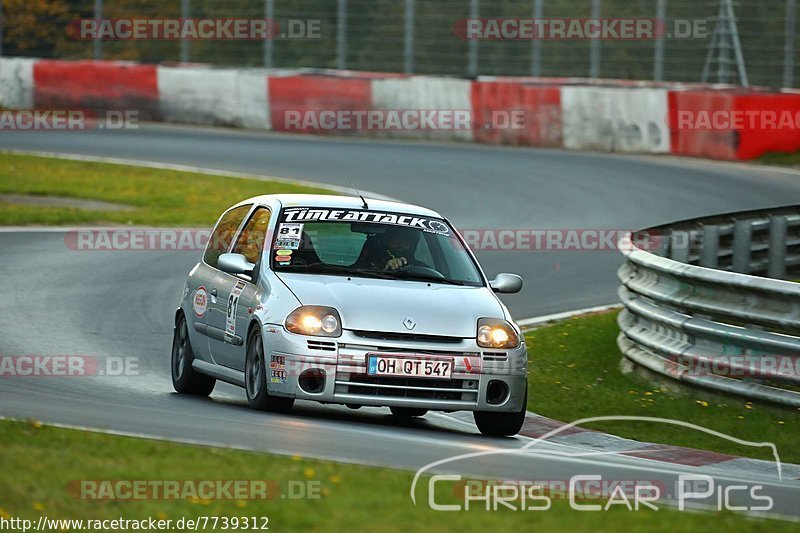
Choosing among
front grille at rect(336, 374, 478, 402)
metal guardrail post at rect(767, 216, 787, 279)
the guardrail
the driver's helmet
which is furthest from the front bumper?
metal guardrail post at rect(767, 216, 787, 279)

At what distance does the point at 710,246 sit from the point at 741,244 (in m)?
0.63

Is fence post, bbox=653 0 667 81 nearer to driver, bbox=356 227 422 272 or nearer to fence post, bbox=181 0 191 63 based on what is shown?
fence post, bbox=181 0 191 63

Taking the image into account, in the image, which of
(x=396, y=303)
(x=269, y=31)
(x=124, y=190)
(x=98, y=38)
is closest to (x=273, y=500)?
(x=396, y=303)

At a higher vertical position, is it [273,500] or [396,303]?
[396,303]

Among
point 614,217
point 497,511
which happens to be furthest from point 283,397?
point 614,217

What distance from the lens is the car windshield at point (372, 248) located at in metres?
9.93

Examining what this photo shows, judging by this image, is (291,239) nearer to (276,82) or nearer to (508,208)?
(508,208)

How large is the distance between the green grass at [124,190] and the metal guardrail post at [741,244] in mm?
7314

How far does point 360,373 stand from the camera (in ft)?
29.5

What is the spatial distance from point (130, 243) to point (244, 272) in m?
8.48

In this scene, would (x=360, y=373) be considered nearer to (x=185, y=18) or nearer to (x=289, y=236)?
(x=289, y=236)

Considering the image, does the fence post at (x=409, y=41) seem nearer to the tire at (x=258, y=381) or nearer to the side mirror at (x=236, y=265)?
the side mirror at (x=236, y=265)

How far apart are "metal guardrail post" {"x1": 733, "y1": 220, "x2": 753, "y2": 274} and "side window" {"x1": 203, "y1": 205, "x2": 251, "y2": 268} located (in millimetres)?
6383

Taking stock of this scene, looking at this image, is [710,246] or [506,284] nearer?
[506,284]
